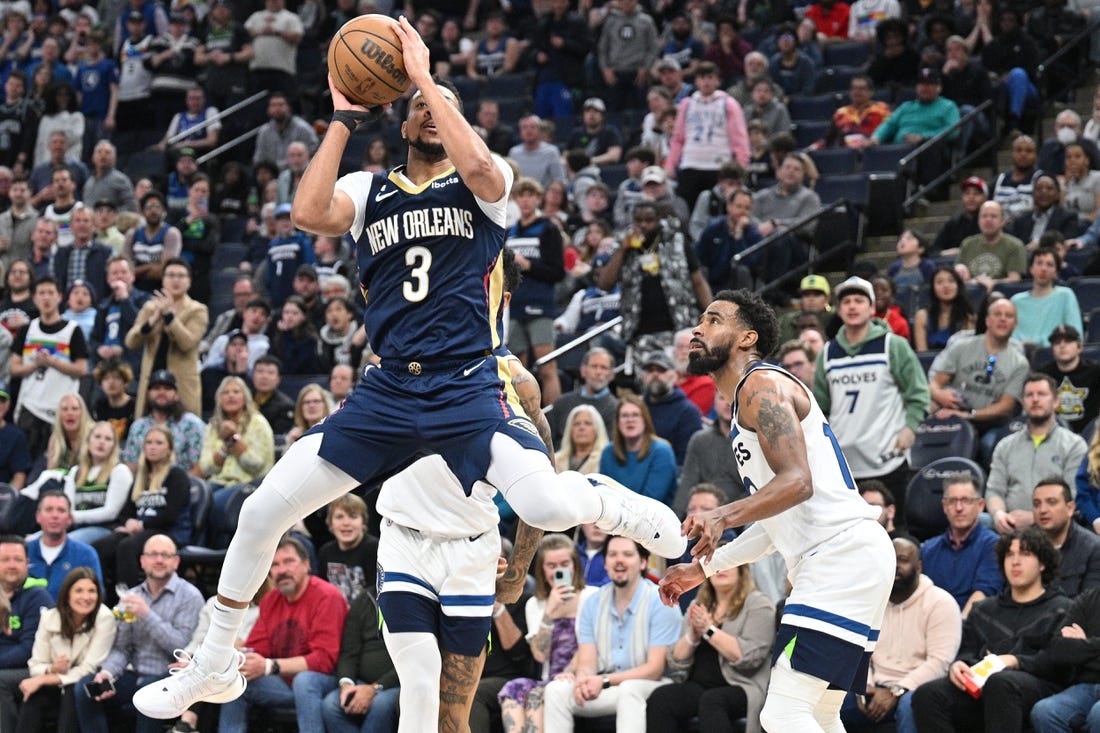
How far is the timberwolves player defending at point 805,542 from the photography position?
684 centimetres

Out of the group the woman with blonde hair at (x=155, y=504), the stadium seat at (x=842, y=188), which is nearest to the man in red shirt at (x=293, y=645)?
the woman with blonde hair at (x=155, y=504)

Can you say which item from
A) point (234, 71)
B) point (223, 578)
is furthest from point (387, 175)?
point (234, 71)

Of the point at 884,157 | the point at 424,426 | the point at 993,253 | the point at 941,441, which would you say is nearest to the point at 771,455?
the point at 424,426

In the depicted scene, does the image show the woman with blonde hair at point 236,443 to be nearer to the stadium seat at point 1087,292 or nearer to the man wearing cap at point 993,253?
the man wearing cap at point 993,253

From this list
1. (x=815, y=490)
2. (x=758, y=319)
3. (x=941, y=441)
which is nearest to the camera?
(x=815, y=490)

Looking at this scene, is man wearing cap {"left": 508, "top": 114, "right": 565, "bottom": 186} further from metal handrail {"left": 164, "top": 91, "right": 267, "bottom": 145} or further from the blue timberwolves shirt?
the blue timberwolves shirt

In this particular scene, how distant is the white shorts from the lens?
736 cm

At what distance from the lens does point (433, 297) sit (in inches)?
264

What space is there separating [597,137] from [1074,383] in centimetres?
790

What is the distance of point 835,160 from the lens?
1708 centimetres

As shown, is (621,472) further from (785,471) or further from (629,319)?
(785,471)

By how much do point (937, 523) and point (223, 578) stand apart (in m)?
6.15

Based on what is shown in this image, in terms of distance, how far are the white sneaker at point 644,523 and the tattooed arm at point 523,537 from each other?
649 mm

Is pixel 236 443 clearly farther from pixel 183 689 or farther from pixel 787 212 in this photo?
pixel 183 689
